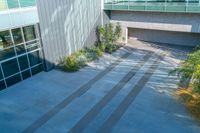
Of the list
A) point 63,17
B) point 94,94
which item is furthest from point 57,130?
point 63,17

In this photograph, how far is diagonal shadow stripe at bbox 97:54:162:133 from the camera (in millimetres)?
9008

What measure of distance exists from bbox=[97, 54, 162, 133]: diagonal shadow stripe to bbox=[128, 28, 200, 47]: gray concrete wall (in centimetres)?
588

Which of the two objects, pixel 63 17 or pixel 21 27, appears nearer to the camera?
pixel 21 27

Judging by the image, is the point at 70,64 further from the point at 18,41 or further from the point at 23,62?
the point at 18,41

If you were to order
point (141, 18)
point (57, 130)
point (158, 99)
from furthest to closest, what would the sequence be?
point (141, 18) → point (158, 99) → point (57, 130)

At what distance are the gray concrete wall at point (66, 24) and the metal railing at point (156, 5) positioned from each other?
1.25m

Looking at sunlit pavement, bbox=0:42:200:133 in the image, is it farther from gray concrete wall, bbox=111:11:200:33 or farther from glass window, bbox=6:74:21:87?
gray concrete wall, bbox=111:11:200:33

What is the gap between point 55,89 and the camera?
1226 centimetres

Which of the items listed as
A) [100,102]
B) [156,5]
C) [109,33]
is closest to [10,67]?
[100,102]

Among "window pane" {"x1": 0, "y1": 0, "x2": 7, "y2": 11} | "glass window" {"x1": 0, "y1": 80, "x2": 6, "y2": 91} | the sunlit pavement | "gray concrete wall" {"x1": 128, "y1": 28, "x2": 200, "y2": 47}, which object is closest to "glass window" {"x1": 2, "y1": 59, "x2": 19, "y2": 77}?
"glass window" {"x1": 0, "y1": 80, "x2": 6, "y2": 91}

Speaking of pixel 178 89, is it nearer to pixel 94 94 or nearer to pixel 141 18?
pixel 94 94

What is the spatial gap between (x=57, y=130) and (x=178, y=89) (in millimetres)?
6779

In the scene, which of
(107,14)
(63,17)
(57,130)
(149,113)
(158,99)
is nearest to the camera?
(57,130)

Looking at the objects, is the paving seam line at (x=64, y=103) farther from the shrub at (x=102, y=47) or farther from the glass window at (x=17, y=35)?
the glass window at (x=17, y=35)
